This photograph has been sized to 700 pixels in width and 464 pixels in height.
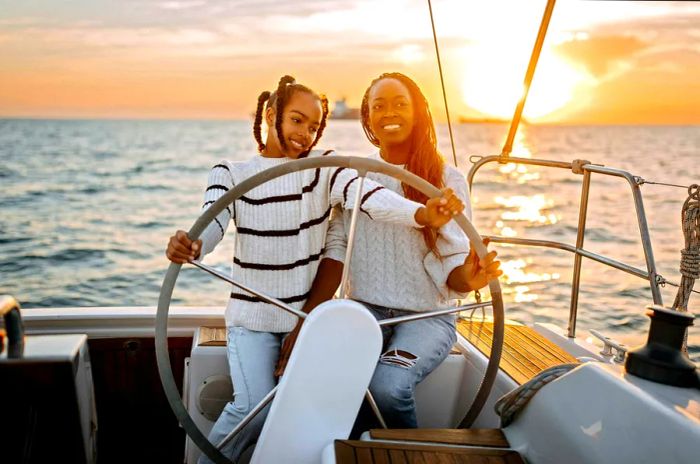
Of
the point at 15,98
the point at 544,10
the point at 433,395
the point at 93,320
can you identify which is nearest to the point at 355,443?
the point at 433,395

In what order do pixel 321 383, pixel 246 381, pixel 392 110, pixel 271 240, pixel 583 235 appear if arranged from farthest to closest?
pixel 583 235 < pixel 392 110 < pixel 271 240 < pixel 246 381 < pixel 321 383

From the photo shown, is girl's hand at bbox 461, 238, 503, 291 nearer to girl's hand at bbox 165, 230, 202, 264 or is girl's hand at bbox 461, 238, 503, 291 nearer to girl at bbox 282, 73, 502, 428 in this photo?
girl at bbox 282, 73, 502, 428

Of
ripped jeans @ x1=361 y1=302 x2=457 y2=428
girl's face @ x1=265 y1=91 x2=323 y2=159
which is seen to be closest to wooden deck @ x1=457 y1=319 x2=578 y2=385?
ripped jeans @ x1=361 y1=302 x2=457 y2=428

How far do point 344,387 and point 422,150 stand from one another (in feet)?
2.44

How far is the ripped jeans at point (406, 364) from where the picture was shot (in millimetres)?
1788

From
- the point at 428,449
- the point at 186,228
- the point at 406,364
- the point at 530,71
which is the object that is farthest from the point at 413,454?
the point at 186,228

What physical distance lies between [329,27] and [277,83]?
16212 mm

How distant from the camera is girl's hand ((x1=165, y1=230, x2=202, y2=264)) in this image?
1471 millimetres

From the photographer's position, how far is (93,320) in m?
2.25

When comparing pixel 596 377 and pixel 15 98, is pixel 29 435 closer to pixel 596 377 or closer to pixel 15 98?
pixel 596 377

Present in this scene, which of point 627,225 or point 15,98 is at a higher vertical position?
point 15,98

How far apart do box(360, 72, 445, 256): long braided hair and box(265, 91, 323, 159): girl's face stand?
25 cm

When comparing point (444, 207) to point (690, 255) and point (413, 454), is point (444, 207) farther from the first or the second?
point (690, 255)

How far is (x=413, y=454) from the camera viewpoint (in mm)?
1454
